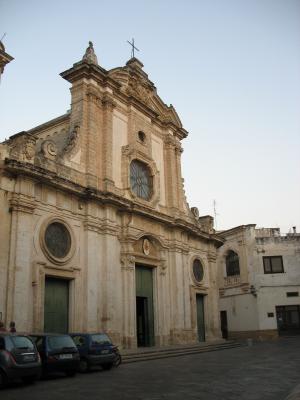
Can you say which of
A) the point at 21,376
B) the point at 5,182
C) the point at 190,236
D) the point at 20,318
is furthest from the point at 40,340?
the point at 190,236

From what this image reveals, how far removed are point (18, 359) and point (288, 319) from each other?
26624mm

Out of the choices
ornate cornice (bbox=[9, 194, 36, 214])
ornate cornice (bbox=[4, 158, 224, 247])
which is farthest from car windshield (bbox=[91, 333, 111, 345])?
ornate cornice (bbox=[4, 158, 224, 247])

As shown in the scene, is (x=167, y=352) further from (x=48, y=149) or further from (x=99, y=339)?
(x=48, y=149)

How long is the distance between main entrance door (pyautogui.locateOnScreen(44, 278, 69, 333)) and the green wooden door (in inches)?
441

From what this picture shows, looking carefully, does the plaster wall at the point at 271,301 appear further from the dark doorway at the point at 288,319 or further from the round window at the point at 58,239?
the round window at the point at 58,239

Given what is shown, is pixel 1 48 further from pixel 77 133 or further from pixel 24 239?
pixel 24 239

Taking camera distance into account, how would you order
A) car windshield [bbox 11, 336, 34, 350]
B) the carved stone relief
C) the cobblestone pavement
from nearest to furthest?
the cobblestone pavement, car windshield [bbox 11, 336, 34, 350], the carved stone relief

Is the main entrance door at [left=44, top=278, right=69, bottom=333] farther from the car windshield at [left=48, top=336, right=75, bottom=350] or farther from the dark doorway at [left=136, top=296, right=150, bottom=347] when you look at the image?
the dark doorway at [left=136, top=296, right=150, bottom=347]

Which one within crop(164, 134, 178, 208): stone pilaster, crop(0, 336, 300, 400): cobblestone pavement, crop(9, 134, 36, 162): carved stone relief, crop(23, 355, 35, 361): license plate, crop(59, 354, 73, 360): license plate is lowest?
crop(0, 336, 300, 400): cobblestone pavement

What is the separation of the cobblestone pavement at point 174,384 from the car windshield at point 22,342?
35.1 inches

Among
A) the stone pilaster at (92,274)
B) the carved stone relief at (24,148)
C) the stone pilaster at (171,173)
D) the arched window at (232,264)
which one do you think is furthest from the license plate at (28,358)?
the arched window at (232,264)

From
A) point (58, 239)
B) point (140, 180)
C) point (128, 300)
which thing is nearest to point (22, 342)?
point (58, 239)

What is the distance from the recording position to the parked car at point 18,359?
410 inches

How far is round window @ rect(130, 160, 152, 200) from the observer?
24452mm
